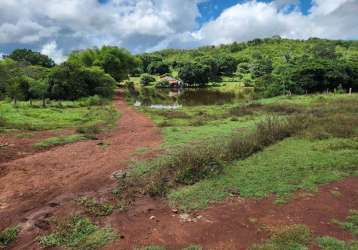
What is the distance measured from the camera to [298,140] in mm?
13898

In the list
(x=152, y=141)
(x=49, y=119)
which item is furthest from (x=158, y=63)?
(x=152, y=141)

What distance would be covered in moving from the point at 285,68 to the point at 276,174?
47504 millimetres

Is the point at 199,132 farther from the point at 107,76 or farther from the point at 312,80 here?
the point at 312,80

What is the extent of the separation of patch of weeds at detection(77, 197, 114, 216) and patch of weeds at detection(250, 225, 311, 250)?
3.20 m

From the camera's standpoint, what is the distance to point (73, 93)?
36.8 metres

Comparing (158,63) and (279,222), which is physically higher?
(158,63)

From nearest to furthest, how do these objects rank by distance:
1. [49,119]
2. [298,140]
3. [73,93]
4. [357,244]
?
[357,244] → [298,140] → [49,119] → [73,93]

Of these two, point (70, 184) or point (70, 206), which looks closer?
point (70, 206)

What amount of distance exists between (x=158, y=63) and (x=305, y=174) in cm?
9012

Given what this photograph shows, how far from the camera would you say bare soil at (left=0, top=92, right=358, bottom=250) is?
629 centimetres

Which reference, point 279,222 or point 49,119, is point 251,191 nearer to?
point 279,222

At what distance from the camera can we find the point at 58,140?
572 inches

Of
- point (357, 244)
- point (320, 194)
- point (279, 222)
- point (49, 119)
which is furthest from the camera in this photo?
point (49, 119)

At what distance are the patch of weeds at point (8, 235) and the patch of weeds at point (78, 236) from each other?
22.3 inches
